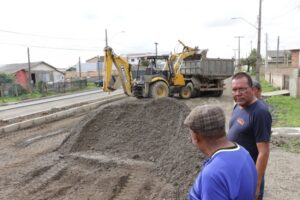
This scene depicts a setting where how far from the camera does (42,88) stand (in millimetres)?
38000

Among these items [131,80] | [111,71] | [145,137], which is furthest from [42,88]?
[145,137]

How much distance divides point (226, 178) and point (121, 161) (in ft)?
19.9

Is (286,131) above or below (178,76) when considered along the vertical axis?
below

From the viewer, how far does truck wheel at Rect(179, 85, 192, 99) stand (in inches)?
815

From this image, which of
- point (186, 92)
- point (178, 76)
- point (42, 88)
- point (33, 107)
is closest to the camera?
point (178, 76)

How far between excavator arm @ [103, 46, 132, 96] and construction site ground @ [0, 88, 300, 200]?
6322 mm

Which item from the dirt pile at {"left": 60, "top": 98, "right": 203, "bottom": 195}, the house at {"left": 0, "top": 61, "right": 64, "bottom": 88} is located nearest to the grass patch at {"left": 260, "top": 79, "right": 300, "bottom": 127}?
the dirt pile at {"left": 60, "top": 98, "right": 203, "bottom": 195}

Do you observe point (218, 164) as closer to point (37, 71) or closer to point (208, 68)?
point (208, 68)

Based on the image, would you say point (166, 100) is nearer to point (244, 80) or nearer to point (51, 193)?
point (51, 193)

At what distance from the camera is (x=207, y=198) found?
5.89 feet

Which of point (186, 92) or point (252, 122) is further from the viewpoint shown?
point (186, 92)

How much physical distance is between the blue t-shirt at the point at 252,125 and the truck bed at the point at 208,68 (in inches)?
705

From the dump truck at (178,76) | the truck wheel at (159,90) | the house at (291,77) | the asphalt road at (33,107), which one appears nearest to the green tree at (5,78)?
the asphalt road at (33,107)

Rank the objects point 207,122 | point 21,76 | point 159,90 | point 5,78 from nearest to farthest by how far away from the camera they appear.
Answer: point 207,122, point 159,90, point 5,78, point 21,76
